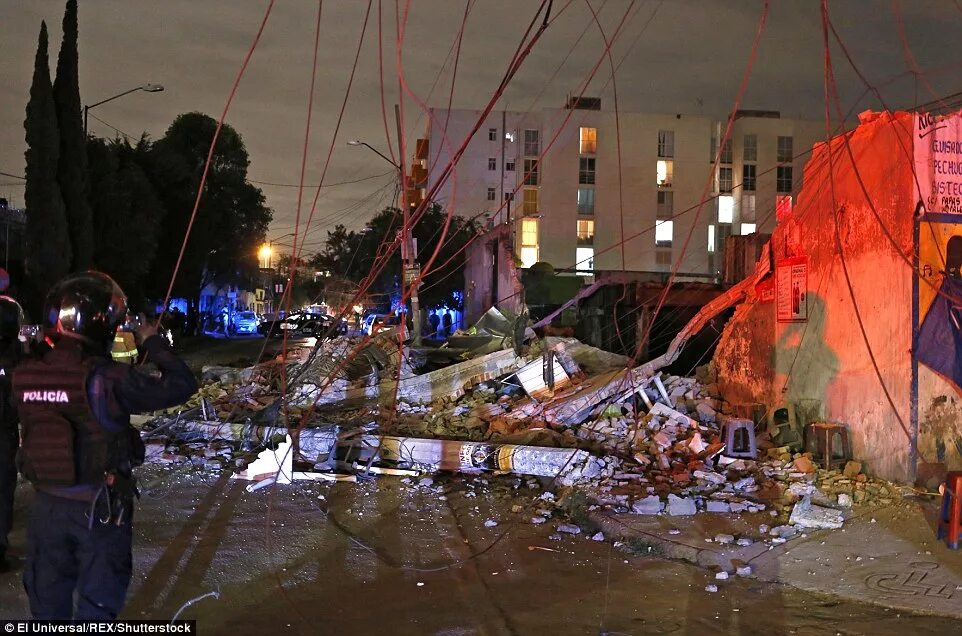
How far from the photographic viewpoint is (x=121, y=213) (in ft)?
83.9

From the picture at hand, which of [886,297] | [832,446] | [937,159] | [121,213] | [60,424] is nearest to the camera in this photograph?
[60,424]

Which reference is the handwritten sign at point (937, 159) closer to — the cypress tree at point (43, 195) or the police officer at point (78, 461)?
the police officer at point (78, 461)

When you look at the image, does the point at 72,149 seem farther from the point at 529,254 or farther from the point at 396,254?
the point at 529,254

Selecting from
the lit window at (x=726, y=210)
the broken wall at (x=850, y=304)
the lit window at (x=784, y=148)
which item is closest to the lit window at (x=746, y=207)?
the lit window at (x=726, y=210)

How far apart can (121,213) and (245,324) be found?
25.7 metres

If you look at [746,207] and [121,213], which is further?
[746,207]

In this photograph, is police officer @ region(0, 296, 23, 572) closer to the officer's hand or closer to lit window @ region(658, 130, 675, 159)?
the officer's hand

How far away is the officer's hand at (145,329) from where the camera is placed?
3586 millimetres

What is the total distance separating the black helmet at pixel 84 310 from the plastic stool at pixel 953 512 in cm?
501

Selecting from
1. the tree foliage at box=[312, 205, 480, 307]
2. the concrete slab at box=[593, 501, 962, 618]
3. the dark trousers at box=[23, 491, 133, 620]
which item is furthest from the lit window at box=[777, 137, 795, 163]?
the dark trousers at box=[23, 491, 133, 620]

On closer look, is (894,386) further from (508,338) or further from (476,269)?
(476,269)

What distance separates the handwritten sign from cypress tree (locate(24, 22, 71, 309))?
21.9 meters

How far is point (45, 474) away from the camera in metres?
3.36

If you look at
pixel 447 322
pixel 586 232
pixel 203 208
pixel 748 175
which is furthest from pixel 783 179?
pixel 203 208
